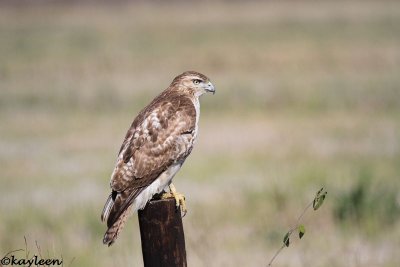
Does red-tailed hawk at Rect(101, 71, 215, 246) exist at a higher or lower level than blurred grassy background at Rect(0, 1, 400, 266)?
lower

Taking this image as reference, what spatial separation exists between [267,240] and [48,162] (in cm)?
636

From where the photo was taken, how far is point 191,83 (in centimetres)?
774

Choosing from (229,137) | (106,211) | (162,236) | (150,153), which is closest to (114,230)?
(106,211)

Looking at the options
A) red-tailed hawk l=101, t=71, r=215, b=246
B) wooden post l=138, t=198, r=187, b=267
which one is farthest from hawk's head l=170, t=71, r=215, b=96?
wooden post l=138, t=198, r=187, b=267

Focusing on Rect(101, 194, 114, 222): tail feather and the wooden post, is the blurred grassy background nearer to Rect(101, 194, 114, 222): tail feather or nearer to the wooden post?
Rect(101, 194, 114, 222): tail feather

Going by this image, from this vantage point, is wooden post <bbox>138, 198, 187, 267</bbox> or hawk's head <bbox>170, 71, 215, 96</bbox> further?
hawk's head <bbox>170, 71, 215, 96</bbox>

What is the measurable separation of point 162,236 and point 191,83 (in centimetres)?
208

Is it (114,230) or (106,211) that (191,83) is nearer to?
(106,211)

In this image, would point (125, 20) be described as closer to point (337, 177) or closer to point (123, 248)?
point (337, 177)

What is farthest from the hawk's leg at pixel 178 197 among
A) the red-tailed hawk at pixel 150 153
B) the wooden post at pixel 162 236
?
the wooden post at pixel 162 236

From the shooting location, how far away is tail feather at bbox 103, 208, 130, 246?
615cm

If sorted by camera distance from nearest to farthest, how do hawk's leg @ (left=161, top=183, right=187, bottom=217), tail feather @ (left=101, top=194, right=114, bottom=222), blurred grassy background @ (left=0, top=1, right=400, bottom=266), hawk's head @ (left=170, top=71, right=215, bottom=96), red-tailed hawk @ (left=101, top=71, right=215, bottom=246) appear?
1. tail feather @ (left=101, top=194, right=114, bottom=222)
2. red-tailed hawk @ (left=101, top=71, right=215, bottom=246)
3. hawk's leg @ (left=161, top=183, right=187, bottom=217)
4. hawk's head @ (left=170, top=71, right=215, bottom=96)
5. blurred grassy background @ (left=0, top=1, right=400, bottom=266)

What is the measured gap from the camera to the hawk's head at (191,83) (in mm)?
7688

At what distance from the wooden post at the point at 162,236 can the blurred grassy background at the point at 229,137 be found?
3.32 feet
